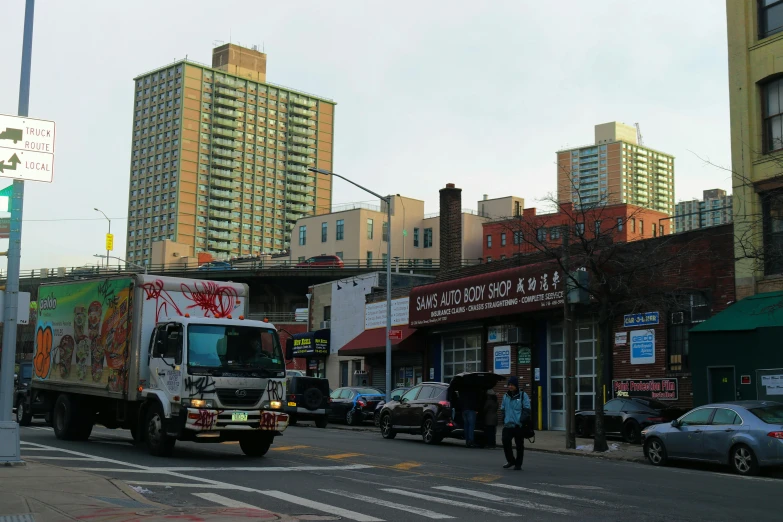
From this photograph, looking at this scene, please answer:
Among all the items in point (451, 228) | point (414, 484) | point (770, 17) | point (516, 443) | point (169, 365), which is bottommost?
point (414, 484)

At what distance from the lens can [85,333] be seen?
784 inches

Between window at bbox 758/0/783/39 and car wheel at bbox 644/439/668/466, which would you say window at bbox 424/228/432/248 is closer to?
window at bbox 758/0/783/39

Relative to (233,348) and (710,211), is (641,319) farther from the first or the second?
(233,348)

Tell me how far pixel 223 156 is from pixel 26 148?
16192 centimetres

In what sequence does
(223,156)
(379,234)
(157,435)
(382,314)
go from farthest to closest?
(223,156)
(379,234)
(382,314)
(157,435)

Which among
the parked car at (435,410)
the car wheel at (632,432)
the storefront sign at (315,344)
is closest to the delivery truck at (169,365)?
the parked car at (435,410)

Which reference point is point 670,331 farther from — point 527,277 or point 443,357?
point 443,357

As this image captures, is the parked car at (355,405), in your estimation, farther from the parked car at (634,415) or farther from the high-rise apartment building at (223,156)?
the high-rise apartment building at (223,156)

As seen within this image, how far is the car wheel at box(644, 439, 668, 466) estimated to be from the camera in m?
19.5

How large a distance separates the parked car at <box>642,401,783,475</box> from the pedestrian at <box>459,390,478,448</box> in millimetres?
5188

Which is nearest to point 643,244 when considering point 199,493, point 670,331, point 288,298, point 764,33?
point 670,331

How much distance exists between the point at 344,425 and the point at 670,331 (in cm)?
1417

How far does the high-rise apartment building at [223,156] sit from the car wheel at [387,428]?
147075 mm

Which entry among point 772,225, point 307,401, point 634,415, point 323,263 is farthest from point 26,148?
point 323,263
